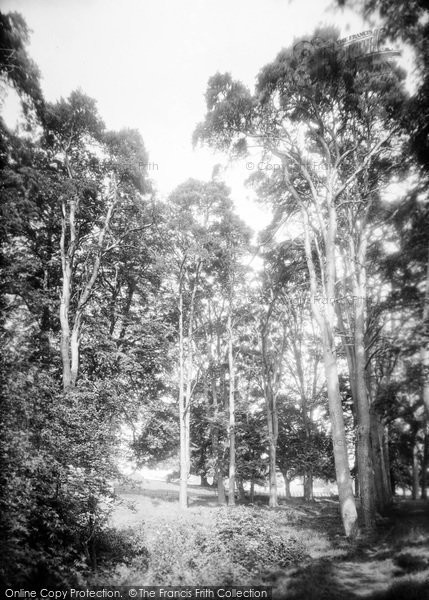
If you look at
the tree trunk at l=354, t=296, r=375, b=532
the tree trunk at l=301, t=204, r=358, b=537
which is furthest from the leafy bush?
the tree trunk at l=354, t=296, r=375, b=532

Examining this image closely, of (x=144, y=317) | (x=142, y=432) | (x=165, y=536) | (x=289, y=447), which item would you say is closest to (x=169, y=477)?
(x=289, y=447)

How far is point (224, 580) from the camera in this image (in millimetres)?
6691

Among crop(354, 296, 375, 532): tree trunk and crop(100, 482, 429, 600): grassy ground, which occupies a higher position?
crop(354, 296, 375, 532): tree trunk

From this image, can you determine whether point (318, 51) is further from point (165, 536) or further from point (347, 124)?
point (165, 536)

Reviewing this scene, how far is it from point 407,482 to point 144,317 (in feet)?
118

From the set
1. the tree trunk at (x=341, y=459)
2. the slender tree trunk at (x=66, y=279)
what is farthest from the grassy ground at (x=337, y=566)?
the slender tree trunk at (x=66, y=279)

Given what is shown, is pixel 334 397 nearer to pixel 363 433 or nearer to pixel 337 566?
pixel 363 433

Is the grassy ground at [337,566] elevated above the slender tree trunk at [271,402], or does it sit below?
below

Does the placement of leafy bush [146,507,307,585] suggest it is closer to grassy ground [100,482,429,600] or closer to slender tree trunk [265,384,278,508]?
grassy ground [100,482,429,600]

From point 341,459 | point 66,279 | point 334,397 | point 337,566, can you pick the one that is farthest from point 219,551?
point 66,279

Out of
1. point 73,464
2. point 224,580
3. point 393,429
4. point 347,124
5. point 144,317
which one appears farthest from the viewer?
point 393,429

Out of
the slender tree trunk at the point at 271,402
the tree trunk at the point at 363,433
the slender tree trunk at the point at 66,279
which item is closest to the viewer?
the tree trunk at the point at 363,433

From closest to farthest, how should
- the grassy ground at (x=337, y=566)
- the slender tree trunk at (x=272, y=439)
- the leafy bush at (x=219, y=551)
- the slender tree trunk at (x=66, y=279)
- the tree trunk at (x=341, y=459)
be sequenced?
the grassy ground at (x=337, y=566) → the leafy bush at (x=219, y=551) → the tree trunk at (x=341, y=459) → the slender tree trunk at (x=66, y=279) → the slender tree trunk at (x=272, y=439)

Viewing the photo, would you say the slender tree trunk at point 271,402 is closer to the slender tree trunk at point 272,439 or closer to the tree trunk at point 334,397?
the slender tree trunk at point 272,439
